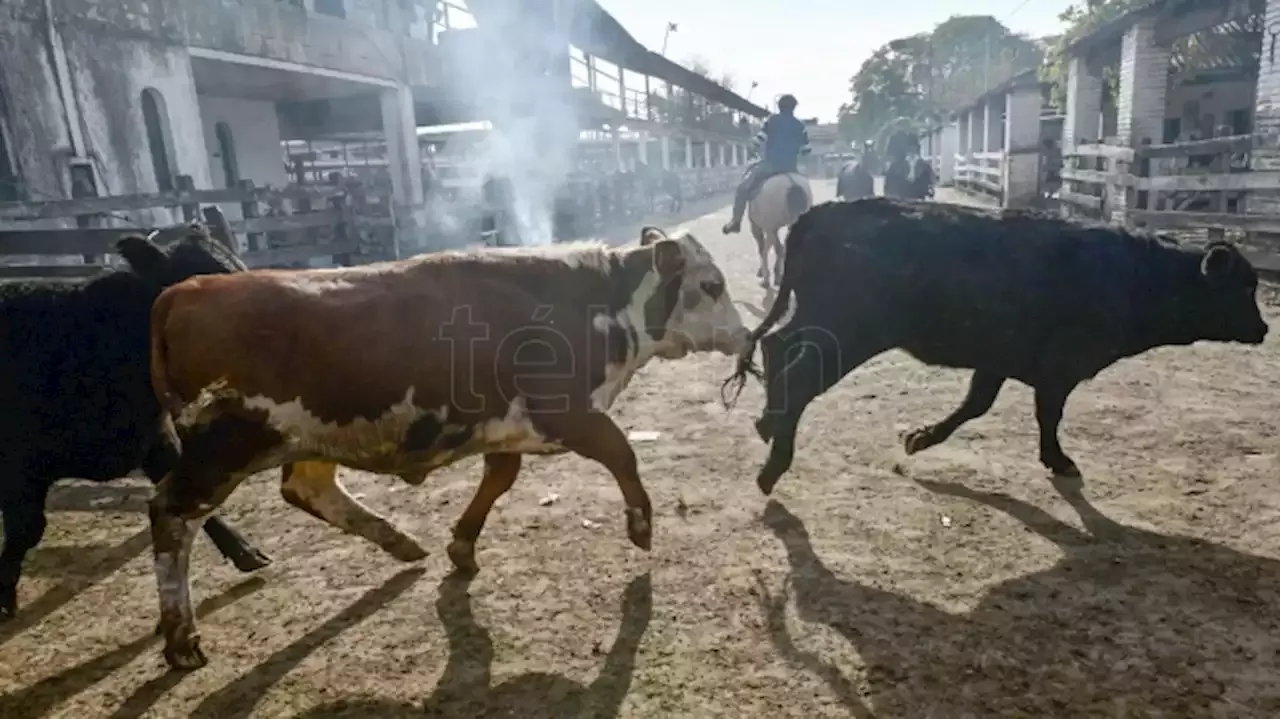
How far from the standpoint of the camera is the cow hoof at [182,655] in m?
3.01

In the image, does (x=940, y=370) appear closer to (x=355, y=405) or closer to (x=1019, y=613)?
(x=1019, y=613)

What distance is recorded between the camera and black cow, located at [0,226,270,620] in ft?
11.5

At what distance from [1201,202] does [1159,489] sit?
1243cm

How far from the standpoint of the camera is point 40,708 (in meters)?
2.86

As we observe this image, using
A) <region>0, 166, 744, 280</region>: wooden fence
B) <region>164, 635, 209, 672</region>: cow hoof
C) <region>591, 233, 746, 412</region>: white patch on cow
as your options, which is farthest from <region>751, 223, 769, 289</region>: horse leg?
<region>164, 635, 209, 672</region>: cow hoof

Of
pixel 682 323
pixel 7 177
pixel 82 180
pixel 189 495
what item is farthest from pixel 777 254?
pixel 7 177

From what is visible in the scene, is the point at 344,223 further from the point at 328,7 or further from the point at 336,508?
the point at 336,508

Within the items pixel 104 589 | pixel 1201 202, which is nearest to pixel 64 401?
pixel 104 589

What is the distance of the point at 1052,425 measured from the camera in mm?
4254

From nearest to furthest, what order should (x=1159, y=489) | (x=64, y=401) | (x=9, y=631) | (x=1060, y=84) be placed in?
1. (x=9, y=631)
2. (x=64, y=401)
3. (x=1159, y=489)
4. (x=1060, y=84)

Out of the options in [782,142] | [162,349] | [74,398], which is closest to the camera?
[162,349]

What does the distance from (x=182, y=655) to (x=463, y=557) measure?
45.1 inches

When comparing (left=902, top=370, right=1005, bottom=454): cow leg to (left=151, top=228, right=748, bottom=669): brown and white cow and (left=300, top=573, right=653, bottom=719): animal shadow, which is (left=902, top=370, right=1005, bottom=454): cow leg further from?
(left=300, top=573, right=653, bottom=719): animal shadow

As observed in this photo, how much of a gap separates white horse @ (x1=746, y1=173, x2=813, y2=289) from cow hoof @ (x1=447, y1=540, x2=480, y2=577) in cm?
775
